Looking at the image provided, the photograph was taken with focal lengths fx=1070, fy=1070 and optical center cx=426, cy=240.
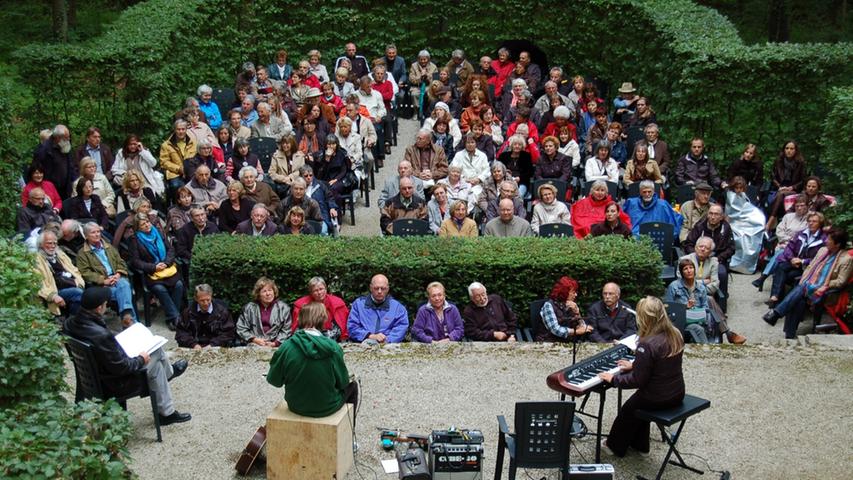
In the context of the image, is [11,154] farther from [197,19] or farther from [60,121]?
[197,19]

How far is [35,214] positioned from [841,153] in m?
9.86

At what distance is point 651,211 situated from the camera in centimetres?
1418

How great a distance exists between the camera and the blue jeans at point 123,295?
12508 millimetres

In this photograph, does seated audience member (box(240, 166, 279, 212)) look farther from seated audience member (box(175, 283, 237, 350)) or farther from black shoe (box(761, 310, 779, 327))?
black shoe (box(761, 310, 779, 327))

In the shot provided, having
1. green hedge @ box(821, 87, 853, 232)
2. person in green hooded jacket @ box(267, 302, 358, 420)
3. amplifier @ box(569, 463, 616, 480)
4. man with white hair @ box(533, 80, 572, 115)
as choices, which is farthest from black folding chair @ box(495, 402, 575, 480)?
man with white hair @ box(533, 80, 572, 115)

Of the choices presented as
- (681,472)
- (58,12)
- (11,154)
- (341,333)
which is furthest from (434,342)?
(58,12)

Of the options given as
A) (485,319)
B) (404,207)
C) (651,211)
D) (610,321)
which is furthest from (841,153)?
(404,207)

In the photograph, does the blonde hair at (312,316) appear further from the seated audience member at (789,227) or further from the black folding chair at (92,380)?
the seated audience member at (789,227)

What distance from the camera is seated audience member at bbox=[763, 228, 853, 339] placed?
12094 millimetres

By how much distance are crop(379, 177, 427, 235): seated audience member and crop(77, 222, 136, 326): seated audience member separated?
3.45 m

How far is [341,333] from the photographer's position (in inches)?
452

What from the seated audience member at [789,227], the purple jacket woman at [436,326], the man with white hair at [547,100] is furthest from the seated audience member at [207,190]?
the seated audience member at [789,227]

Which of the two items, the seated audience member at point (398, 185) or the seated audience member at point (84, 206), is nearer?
the seated audience member at point (84, 206)

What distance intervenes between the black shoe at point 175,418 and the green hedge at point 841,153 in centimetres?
784
